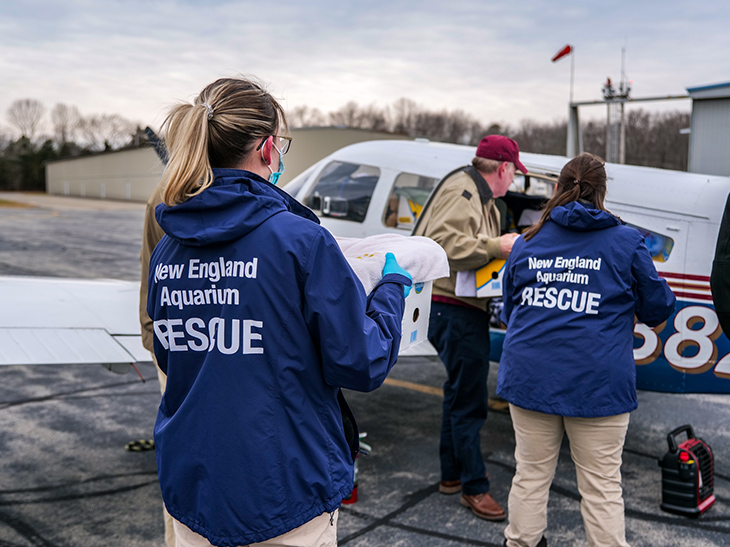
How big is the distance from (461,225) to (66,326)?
262 cm

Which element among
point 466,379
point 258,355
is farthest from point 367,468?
point 258,355

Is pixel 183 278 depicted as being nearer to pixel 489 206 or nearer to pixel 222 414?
pixel 222 414

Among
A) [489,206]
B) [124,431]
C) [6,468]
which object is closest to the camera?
[489,206]

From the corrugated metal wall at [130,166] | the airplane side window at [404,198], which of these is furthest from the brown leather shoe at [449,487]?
the corrugated metal wall at [130,166]

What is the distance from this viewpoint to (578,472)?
Result: 9.90 ft

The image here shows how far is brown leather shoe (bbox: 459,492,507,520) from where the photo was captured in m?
3.82

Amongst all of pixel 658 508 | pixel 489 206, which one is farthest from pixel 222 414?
pixel 658 508

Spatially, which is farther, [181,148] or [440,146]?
[440,146]

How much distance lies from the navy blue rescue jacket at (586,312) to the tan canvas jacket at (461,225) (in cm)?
68

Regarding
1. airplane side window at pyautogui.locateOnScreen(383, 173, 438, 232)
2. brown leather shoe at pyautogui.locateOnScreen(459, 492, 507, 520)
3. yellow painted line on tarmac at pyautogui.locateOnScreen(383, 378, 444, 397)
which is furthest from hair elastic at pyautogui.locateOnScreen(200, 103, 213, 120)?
yellow painted line on tarmac at pyautogui.locateOnScreen(383, 378, 444, 397)

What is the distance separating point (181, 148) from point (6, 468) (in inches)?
161

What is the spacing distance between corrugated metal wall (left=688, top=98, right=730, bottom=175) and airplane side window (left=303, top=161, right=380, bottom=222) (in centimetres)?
427

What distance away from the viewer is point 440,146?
566 cm

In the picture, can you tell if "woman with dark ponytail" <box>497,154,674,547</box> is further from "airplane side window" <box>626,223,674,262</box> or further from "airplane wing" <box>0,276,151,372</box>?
"airplane wing" <box>0,276,151,372</box>
